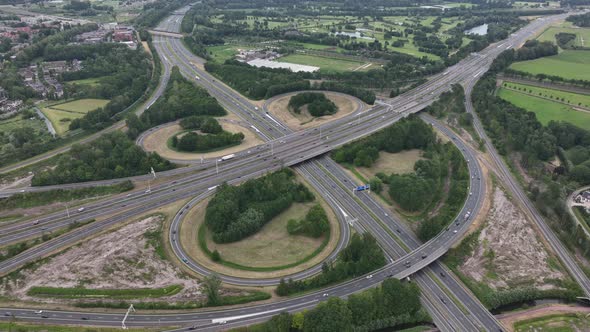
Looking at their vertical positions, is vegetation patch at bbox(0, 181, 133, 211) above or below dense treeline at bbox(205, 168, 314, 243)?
below

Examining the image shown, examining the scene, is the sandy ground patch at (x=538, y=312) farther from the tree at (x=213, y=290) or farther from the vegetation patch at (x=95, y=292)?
the vegetation patch at (x=95, y=292)

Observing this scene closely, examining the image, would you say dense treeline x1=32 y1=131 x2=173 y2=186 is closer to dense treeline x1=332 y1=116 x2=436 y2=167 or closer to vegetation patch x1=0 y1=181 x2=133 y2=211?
vegetation patch x1=0 y1=181 x2=133 y2=211

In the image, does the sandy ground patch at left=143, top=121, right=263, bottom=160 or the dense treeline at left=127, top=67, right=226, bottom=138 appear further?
the dense treeline at left=127, top=67, right=226, bottom=138

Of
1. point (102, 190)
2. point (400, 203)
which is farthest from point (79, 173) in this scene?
point (400, 203)

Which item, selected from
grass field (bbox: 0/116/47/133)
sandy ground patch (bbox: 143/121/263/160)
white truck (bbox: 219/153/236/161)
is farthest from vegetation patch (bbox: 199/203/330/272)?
grass field (bbox: 0/116/47/133)

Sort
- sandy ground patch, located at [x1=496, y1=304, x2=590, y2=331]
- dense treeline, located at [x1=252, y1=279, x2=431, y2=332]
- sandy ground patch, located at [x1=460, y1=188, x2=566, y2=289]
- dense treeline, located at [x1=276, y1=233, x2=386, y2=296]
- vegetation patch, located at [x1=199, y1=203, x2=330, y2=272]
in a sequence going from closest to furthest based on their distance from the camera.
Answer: dense treeline, located at [x1=252, y1=279, x2=431, y2=332], sandy ground patch, located at [x1=496, y1=304, x2=590, y2=331], dense treeline, located at [x1=276, y1=233, x2=386, y2=296], sandy ground patch, located at [x1=460, y1=188, x2=566, y2=289], vegetation patch, located at [x1=199, y1=203, x2=330, y2=272]

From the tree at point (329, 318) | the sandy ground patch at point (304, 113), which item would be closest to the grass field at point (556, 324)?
the tree at point (329, 318)
